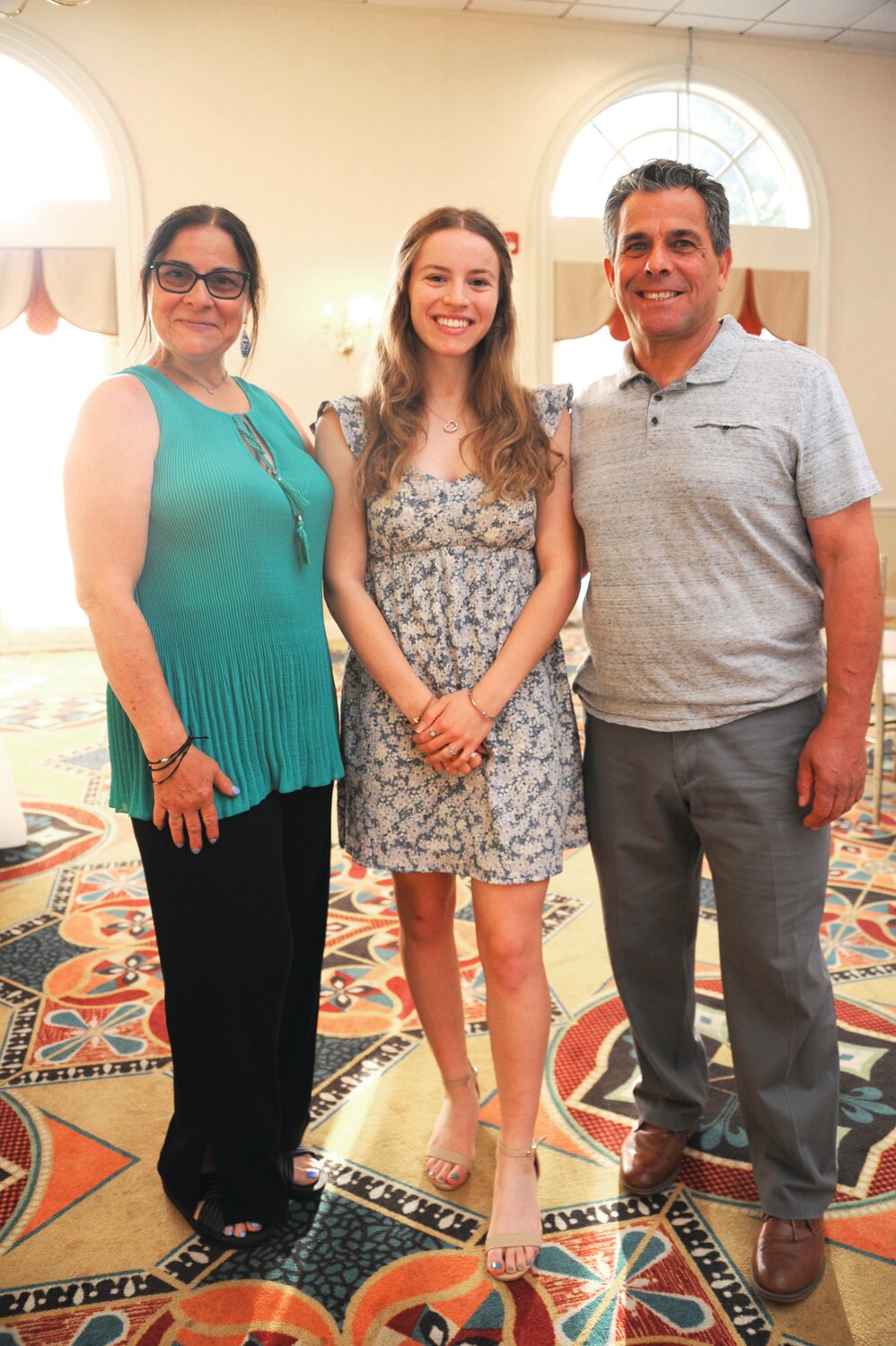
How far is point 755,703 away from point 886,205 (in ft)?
30.2

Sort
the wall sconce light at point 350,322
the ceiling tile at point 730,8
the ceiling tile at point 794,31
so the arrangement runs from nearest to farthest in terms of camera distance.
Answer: the ceiling tile at point 730,8, the wall sconce light at point 350,322, the ceiling tile at point 794,31

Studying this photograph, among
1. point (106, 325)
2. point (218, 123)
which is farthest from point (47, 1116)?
point (218, 123)

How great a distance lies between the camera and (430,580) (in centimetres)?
185

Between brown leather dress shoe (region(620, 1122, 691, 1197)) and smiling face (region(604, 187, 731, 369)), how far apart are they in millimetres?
1493

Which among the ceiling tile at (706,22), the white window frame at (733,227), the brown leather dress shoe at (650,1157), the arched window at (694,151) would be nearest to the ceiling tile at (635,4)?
the ceiling tile at (706,22)

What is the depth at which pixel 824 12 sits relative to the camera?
8188 millimetres

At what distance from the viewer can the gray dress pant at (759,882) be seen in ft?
5.67

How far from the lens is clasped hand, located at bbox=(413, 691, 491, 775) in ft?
5.85

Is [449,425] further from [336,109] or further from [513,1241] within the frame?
[336,109]

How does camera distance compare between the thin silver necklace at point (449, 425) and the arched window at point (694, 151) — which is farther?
the arched window at point (694, 151)

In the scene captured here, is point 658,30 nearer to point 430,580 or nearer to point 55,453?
point 55,453

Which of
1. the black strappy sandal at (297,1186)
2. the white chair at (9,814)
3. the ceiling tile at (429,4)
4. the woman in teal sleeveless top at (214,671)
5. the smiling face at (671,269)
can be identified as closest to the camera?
the woman in teal sleeveless top at (214,671)

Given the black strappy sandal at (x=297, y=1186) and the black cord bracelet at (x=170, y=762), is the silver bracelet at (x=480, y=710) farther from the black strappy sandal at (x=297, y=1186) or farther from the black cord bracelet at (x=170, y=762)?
A: the black strappy sandal at (x=297, y=1186)

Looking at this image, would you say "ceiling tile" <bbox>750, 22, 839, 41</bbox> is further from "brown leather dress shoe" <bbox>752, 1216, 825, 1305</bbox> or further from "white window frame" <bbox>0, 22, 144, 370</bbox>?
"brown leather dress shoe" <bbox>752, 1216, 825, 1305</bbox>
